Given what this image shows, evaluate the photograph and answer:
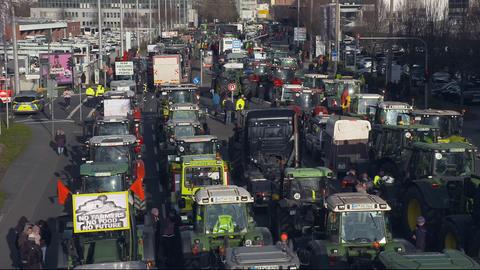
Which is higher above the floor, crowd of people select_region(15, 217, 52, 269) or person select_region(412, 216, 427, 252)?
person select_region(412, 216, 427, 252)

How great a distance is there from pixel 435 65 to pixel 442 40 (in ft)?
8.88

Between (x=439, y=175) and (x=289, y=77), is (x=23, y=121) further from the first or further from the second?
(x=439, y=175)

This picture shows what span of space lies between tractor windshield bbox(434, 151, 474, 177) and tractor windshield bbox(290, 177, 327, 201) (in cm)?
313

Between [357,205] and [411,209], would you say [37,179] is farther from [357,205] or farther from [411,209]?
[357,205]

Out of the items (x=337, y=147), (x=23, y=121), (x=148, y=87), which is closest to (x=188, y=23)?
(x=148, y=87)

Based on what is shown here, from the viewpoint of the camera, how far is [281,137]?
2917 cm

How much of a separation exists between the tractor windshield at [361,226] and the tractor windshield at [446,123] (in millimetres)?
14262

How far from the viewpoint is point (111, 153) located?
1095 inches

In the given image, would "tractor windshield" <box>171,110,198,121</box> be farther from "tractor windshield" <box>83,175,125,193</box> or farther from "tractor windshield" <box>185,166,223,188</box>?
"tractor windshield" <box>83,175,125,193</box>

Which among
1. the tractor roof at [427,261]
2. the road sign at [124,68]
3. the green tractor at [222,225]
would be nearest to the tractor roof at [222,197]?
the green tractor at [222,225]

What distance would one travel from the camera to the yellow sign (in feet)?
59.6

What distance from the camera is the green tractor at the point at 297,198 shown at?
20516mm

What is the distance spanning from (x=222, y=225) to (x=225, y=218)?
0.56ft

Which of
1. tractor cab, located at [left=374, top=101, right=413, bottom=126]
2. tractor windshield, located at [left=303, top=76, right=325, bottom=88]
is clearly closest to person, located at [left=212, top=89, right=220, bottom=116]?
tractor windshield, located at [left=303, top=76, right=325, bottom=88]
